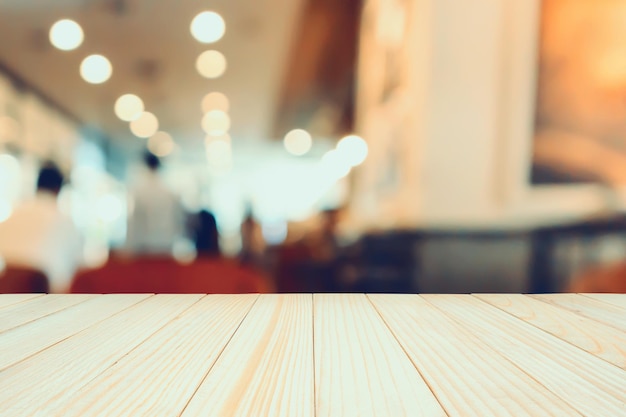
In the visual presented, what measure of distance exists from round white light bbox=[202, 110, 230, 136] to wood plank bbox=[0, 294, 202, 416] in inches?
353

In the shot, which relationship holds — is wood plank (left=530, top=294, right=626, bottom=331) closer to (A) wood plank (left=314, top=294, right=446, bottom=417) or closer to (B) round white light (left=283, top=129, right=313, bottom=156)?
(A) wood plank (left=314, top=294, right=446, bottom=417)

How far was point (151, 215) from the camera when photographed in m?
3.91

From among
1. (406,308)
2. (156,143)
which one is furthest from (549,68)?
(156,143)

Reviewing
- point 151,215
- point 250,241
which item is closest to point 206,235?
point 151,215

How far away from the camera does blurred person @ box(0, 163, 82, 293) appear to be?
107 inches

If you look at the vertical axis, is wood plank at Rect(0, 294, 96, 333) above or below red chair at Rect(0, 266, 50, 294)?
above

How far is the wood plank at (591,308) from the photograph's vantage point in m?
0.97

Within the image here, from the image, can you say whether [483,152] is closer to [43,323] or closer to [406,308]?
[406,308]

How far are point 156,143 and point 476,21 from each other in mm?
10946

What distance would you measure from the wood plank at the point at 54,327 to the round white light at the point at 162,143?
10736mm

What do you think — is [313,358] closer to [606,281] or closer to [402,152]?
[606,281]

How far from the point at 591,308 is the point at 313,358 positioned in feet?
2.33

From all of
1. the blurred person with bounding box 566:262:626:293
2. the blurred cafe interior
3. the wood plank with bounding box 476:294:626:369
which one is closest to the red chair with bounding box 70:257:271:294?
the blurred cafe interior

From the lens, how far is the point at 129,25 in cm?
562
